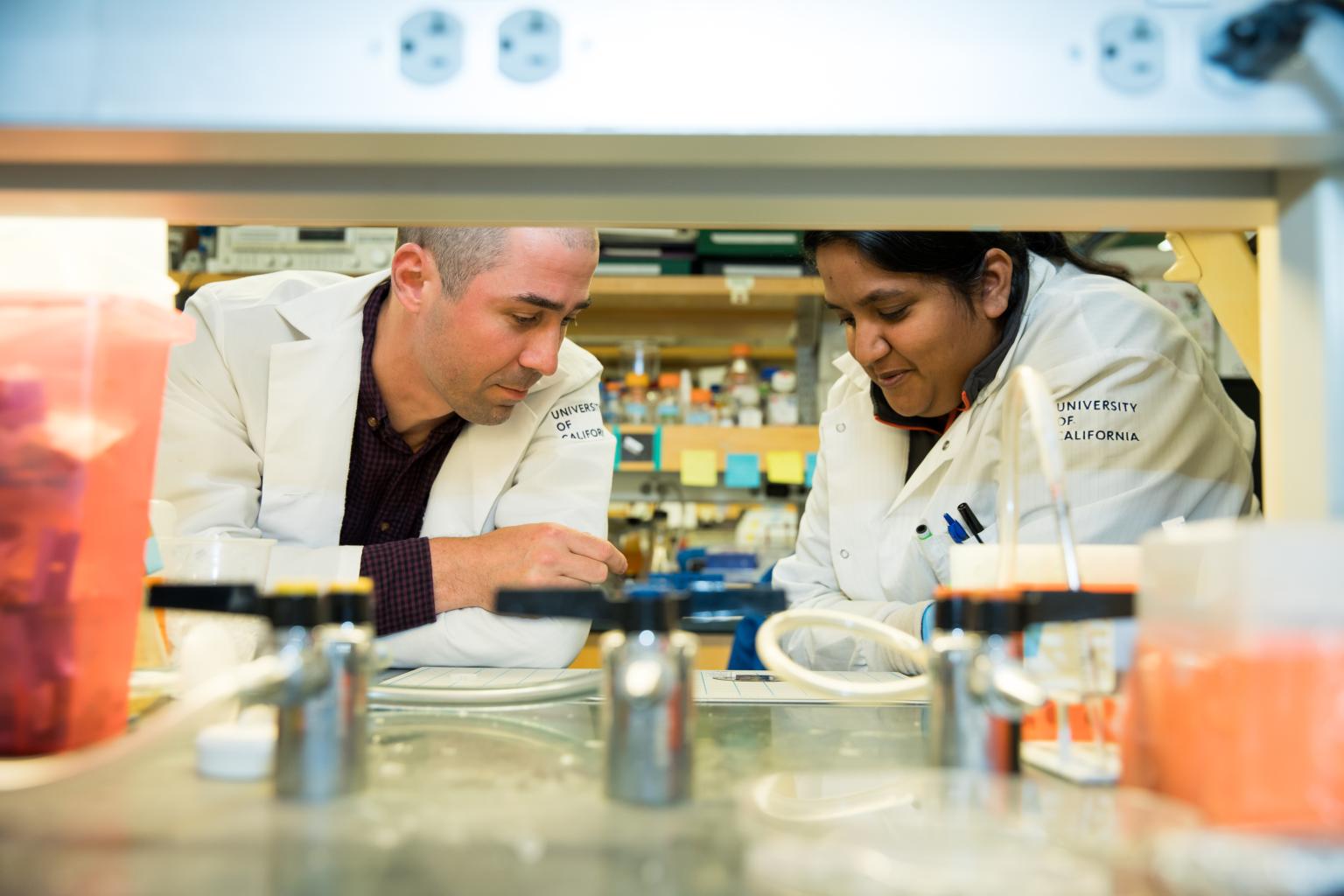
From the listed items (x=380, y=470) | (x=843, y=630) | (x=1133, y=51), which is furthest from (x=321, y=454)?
(x=1133, y=51)

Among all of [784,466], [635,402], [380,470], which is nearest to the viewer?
[380,470]

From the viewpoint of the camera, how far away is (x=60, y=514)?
0.57 m

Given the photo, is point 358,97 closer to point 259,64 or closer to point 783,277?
point 259,64

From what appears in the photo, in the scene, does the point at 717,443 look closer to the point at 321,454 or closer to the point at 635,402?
the point at 635,402

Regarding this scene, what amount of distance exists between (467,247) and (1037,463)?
3.30ft

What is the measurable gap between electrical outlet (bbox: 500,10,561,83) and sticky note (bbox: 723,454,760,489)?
257 cm

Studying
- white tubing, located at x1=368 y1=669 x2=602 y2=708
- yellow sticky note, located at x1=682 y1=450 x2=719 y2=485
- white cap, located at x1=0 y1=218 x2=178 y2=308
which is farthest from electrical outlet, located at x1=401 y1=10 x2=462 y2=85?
yellow sticky note, located at x1=682 y1=450 x2=719 y2=485

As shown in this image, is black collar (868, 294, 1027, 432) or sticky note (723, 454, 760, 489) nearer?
black collar (868, 294, 1027, 432)

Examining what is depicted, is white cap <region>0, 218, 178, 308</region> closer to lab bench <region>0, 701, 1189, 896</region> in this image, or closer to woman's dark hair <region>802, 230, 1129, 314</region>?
lab bench <region>0, 701, 1189, 896</region>

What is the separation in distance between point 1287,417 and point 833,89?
0.32 m

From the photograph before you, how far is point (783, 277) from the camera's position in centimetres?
314

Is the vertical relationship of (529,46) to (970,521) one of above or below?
above

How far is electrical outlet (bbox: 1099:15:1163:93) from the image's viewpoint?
1.63ft

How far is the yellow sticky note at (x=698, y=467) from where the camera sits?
306cm
